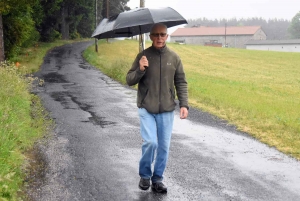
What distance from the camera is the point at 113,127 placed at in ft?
29.0

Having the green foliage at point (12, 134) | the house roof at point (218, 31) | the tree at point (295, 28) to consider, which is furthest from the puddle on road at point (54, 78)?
the tree at point (295, 28)

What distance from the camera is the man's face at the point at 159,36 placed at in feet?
15.3

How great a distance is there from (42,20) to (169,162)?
35.6m

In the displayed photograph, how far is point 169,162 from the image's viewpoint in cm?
629

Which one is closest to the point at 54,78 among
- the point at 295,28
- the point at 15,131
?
the point at 15,131

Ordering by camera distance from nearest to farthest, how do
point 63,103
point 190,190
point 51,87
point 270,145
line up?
point 190,190 → point 270,145 → point 63,103 → point 51,87

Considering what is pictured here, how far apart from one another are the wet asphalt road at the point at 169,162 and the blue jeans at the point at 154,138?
0.29 meters

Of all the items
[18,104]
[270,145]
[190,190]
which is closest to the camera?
[190,190]

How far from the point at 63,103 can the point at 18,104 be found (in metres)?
2.45

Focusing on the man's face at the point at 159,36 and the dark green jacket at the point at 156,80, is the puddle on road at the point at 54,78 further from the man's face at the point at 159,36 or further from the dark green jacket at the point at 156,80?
the man's face at the point at 159,36

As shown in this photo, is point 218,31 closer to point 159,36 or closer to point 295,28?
point 295,28

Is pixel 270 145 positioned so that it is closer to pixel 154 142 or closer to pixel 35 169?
pixel 154 142

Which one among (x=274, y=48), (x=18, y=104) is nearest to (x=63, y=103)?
(x=18, y=104)

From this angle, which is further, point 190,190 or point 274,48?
point 274,48
